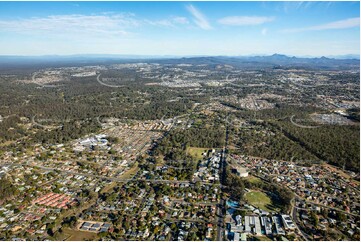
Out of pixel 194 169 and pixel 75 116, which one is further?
pixel 75 116

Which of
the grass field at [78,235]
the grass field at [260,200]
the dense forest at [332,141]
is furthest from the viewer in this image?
the dense forest at [332,141]

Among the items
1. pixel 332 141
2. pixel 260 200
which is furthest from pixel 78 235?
pixel 332 141

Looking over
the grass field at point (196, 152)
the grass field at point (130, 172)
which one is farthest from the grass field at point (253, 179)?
the grass field at point (130, 172)

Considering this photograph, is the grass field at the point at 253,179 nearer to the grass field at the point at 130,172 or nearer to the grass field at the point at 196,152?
the grass field at the point at 196,152

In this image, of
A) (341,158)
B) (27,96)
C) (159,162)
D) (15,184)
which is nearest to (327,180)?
(341,158)

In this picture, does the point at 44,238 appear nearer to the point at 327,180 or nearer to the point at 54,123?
the point at 327,180
